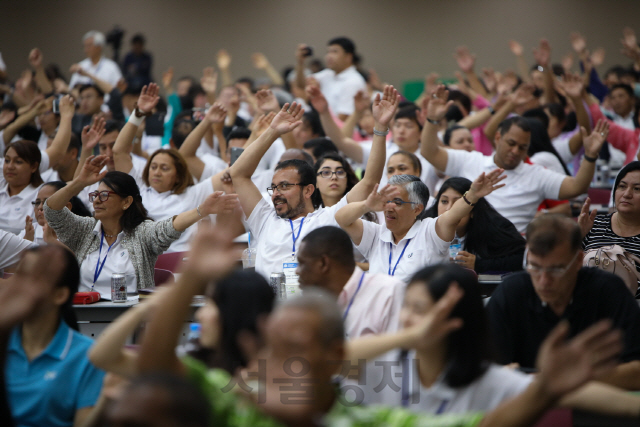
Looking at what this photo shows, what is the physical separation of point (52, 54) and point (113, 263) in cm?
873

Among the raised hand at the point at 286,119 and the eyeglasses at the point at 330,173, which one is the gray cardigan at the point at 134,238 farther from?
the eyeglasses at the point at 330,173

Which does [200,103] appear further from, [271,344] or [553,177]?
[271,344]

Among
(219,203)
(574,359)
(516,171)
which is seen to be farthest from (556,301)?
(516,171)

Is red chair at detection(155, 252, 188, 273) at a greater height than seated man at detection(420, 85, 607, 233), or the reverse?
seated man at detection(420, 85, 607, 233)

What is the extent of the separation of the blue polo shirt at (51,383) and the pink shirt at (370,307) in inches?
33.4

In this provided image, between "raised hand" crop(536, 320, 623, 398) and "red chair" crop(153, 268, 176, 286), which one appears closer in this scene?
"raised hand" crop(536, 320, 623, 398)

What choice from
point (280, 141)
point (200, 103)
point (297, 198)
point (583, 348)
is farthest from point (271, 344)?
point (200, 103)

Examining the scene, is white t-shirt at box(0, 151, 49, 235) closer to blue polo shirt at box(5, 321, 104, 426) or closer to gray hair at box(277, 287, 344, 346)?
blue polo shirt at box(5, 321, 104, 426)

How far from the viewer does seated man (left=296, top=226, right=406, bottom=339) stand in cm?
226

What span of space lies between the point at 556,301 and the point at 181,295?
1334 millimetres

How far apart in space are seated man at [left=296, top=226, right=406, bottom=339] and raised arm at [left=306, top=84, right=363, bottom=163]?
8.72 feet

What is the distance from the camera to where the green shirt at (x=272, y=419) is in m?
1.40

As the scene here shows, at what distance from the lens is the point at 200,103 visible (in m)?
7.97

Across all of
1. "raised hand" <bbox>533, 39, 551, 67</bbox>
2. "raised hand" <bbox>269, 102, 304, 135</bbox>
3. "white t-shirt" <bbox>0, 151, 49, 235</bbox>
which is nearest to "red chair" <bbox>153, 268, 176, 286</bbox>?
"raised hand" <bbox>269, 102, 304, 135</bbox>
